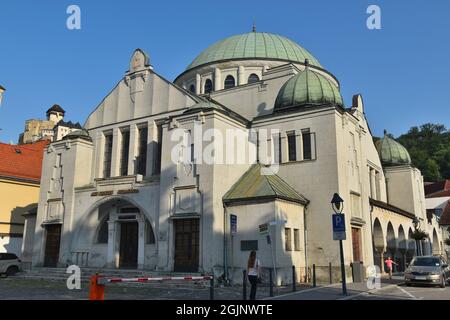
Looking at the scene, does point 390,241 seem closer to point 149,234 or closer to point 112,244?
point 149,234

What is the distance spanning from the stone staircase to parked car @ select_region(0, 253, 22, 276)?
1.62ft

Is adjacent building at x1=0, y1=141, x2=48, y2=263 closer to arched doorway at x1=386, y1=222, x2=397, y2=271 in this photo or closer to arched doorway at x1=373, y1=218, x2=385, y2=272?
arched doorway at x1=373, y1=218, x2=385, y2=272

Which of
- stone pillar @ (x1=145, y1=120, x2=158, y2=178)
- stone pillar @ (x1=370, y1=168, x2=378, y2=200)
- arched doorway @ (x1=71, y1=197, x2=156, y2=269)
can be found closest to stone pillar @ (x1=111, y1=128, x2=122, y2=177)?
arched doorway @ (x1=71, y1=197, x2=156, y2=269)

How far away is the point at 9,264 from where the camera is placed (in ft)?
95.7

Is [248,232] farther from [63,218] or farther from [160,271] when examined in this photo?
[63,218]

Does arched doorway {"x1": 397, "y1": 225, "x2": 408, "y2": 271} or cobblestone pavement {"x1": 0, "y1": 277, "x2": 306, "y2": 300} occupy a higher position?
arched doorway {"x1": 397, "y1": 225, "x2": 408, "y2": 271}

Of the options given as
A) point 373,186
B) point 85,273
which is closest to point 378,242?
point 373,186

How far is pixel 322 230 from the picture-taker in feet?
79.3

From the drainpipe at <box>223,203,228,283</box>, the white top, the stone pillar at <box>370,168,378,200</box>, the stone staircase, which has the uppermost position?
the stone pillar at <box>370,168,378,200</box>

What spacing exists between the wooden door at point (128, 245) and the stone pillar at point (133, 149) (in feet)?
11.3

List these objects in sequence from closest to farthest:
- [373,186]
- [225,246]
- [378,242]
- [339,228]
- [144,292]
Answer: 1. [339,228]
2. [144,292]
3. [225,246]
4. [378,242]
5. [373,186]

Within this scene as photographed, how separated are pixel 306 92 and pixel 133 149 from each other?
11674mm

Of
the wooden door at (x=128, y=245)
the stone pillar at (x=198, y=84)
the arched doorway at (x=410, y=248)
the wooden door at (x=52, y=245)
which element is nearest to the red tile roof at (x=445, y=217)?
the arched doorway at (x=410, y=248)

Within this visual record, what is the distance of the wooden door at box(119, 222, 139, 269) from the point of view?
27.9m
